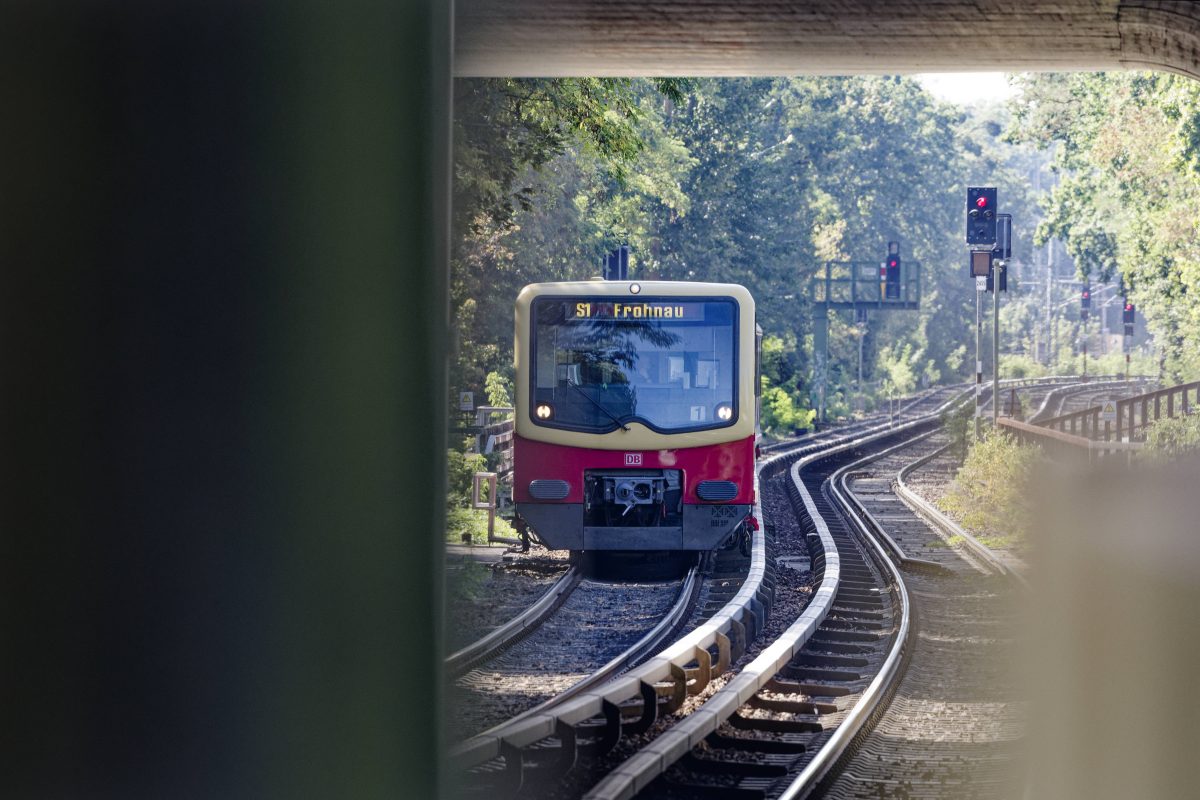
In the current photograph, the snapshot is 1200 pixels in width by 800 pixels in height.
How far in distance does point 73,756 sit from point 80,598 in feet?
1.18

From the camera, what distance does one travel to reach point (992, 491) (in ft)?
51.9

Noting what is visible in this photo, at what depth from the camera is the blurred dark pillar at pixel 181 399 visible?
2842mm

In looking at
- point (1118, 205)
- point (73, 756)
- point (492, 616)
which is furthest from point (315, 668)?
point (1118, 205)

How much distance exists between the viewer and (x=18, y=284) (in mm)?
2840

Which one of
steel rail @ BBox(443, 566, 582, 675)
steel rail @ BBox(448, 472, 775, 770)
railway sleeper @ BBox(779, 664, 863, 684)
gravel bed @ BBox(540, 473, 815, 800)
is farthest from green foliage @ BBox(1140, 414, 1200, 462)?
steel rail @ BBox(443, 566, 582, 675)

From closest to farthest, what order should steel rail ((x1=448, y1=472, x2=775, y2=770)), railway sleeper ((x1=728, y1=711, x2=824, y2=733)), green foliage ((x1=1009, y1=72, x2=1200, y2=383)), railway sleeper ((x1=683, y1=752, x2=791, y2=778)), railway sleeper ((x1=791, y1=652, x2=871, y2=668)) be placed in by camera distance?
steel rail ((x1=448, y1=472, x2=775, y2=770)) < railway sleeper ((x1=683, y1=752, x2=791, y2=778)) < railway sleeper ((x1=728, y1=711, x2=824, y2=733)) < railway sleeper ((x1=791, y1=652, x2=871, y2=668)) < green foliage ((x1=1009, y1=72, x2=1200, y2=383))

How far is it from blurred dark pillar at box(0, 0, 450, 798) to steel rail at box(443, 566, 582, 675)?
4277 millimetres

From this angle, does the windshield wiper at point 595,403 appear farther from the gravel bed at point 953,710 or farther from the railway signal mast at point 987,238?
the railway signal mast at point 987,238

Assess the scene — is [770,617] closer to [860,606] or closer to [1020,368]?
[860,606]

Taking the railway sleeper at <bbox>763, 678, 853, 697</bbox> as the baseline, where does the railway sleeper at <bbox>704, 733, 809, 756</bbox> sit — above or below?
above

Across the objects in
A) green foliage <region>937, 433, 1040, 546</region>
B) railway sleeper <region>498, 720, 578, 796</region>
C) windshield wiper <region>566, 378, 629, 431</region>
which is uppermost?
windshield wiper <region>566, 378, 629, 431</region>

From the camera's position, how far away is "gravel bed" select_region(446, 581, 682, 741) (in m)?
7.25

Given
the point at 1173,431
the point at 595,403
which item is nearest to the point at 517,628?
the point at 595,403

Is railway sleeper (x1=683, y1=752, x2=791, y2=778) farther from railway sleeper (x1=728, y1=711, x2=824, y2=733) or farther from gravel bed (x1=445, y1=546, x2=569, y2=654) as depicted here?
gravel bed (x1=445, y1=546, x2=569, y2=654)
